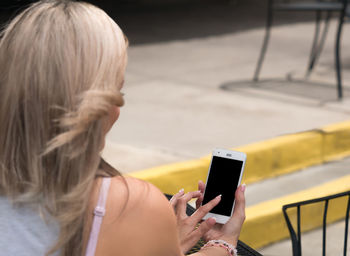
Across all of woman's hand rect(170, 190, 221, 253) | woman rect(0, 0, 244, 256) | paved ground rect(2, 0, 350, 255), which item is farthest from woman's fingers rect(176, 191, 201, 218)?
paved ground rect(2, 0, 350, 255)

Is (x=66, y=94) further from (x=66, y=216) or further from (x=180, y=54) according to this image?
(x=180, y=54)

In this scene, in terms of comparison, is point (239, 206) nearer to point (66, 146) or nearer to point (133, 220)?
point (133, 220)

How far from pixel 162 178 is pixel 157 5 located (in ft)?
33.7

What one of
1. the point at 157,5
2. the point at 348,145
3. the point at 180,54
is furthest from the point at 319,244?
the point at 157,5

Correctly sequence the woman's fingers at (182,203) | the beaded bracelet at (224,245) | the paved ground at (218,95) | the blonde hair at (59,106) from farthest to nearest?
the paved ground at (218,95)
the woman's fingers at (182,203)
the beaded bracelet at (224,245)
the blonde hair at (59,106)

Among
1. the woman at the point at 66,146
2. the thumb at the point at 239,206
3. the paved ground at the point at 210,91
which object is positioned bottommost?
the paved ground at the point at 210,91

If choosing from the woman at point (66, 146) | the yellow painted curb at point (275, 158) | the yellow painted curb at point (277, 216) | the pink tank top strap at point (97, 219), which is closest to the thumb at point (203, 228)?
the woman at point (66, 146)

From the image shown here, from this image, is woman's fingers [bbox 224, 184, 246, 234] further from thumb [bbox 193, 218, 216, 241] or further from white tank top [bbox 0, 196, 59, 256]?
white tank top [bbox 0, 196, 59, 256]

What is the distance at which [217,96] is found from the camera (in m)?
6.30

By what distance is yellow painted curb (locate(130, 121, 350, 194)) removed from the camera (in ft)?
12.6

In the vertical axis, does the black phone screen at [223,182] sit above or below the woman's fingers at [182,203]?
above

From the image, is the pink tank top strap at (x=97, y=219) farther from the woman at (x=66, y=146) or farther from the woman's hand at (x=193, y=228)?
the woman's hand at (x=193, y=228)

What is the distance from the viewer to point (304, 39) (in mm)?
10312

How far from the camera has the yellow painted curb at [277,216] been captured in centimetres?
342
